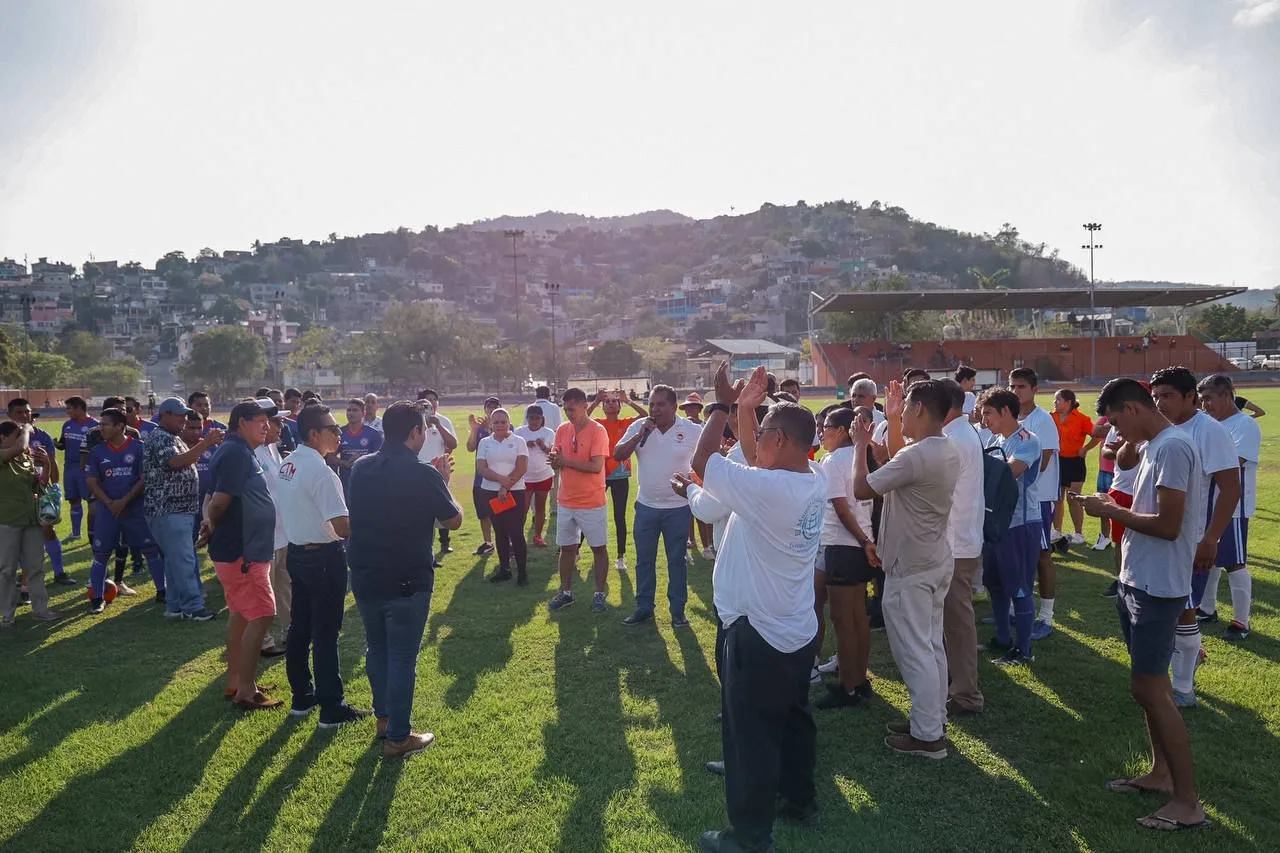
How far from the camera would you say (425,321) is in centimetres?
7225

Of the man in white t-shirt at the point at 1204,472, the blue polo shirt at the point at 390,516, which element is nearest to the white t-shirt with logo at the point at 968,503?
the man in white t-shirt at the point at 1204,472

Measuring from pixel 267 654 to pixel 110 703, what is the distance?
1251 millimetres

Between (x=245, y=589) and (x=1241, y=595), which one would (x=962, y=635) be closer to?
(x=1241, y=595)

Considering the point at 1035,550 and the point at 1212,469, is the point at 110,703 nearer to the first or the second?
the point at 1035,550

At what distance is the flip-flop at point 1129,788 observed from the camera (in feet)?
13.1

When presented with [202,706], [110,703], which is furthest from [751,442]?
[110,703]

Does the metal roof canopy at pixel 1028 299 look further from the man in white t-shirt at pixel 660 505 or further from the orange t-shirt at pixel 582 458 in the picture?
the man in white t-shirt at pixel 660 505

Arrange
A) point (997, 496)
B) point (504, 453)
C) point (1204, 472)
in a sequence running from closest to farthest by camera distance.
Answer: point (1204, 472) < point (997, 496) < point (504, 453)

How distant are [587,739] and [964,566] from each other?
2.69 meters

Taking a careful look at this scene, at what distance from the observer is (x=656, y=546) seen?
7051mm

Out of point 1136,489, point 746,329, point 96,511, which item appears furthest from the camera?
point 746,329

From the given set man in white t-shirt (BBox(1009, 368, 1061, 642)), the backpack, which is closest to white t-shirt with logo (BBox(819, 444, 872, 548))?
the backpack

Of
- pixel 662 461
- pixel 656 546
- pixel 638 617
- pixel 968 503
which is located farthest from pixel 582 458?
pixel 968 503

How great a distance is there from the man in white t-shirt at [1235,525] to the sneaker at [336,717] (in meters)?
6.33
